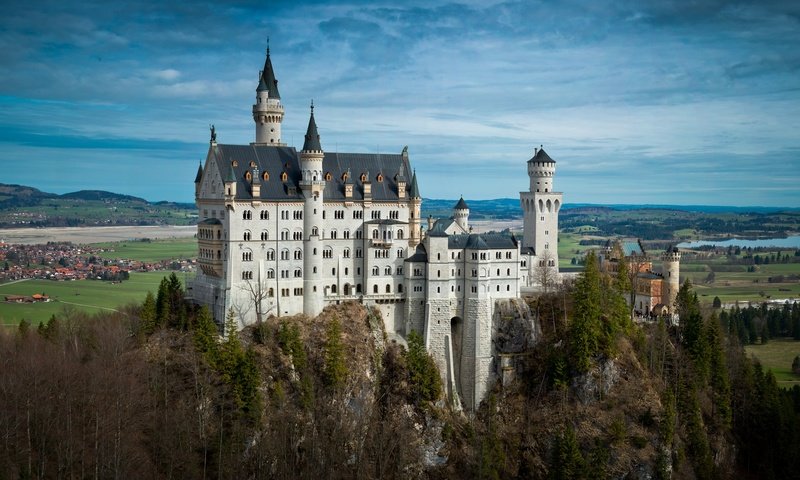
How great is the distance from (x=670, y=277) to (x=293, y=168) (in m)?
46.2

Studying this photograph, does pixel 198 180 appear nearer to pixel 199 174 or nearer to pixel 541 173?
pixel 199 174

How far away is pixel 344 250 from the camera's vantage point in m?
96.4

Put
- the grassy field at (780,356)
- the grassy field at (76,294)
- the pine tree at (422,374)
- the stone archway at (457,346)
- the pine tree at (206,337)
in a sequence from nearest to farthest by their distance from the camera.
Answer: the pine tree at (206,337)
the pine tree at (422,374)
the stone archway at (457,346)
the grassy field at (76,294)
the grassy field at (780,356)

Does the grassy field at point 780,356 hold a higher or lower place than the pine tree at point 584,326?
lower

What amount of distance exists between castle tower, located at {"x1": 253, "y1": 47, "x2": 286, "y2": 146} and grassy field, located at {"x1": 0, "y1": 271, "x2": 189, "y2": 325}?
3617cm

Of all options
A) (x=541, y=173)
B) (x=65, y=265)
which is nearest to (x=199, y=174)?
(x=541, y=173)

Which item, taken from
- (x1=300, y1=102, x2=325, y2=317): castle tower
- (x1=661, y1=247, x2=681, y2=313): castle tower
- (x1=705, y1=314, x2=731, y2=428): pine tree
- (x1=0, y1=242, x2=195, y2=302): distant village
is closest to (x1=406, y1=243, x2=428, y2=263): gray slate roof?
(x1=300, y1=102, x2=325, y2=317): castle tower

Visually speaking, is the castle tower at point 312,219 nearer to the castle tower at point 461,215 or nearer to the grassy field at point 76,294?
the castle tower at point 461,215

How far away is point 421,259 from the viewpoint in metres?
96.9

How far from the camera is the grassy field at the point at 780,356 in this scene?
127125 mm

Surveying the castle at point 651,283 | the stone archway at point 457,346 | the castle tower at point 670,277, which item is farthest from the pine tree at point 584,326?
the castle tower at point 670,277

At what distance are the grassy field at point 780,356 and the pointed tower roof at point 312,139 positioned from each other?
72074 millimetres

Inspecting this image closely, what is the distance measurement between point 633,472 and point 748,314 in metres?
81.2

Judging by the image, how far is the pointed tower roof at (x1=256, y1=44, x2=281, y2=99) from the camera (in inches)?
3893
